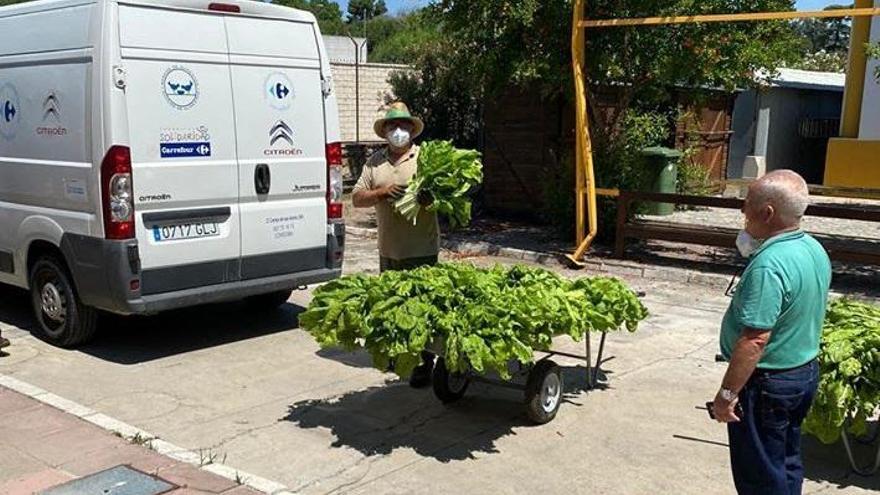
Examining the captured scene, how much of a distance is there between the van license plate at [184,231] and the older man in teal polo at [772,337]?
14.0 ft

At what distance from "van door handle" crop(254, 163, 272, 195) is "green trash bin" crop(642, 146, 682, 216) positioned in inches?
310

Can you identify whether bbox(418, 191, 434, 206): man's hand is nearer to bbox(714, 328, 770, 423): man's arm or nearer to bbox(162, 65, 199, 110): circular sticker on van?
bbox(162, 65, 199, 110): circular sticker on van

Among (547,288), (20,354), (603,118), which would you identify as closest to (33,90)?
(20,354)

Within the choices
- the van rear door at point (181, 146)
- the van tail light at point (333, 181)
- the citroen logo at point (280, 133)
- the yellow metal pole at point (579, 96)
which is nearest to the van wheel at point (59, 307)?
the van rear door at point (181, 146)

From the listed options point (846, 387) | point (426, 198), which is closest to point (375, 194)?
point (426, 198)

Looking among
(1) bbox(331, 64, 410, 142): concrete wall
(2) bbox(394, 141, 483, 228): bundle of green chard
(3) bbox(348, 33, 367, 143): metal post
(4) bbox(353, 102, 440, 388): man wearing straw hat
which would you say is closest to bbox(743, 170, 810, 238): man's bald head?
(2) bbox(394, 141, 483, 228): bundle of green chard

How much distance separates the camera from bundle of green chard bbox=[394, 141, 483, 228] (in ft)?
18.2

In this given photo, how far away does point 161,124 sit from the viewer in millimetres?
6195

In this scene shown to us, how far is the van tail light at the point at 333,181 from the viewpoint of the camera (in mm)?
7352

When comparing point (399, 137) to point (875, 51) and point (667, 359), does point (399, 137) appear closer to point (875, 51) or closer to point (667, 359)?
point (667, 359)

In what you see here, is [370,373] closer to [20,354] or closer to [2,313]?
[20,354]

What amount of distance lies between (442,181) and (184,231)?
213 centimetres

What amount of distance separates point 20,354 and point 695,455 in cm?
506

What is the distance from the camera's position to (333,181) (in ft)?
24.3
